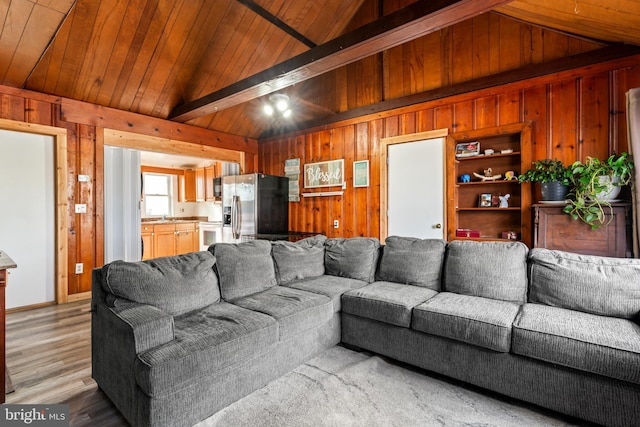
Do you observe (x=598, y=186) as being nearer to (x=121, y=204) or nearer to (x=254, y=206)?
(x=254, y=206)

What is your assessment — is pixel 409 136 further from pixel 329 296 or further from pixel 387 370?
pixel 387 370

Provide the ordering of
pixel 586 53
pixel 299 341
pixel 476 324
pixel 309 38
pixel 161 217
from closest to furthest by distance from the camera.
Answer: pixel 476 324
pixel 299 341
pixel 586 53
pixel 309 38
pixel 161 217

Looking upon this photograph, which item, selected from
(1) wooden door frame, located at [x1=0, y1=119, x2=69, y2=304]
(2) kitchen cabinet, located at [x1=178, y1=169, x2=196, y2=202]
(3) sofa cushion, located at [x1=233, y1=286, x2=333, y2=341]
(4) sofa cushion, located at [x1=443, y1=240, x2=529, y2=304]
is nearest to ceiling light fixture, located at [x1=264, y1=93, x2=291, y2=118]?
(1) wooden door frame, located at [x1=0, y1=119, x2=69, y2=304]

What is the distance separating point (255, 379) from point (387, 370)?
2.99ft

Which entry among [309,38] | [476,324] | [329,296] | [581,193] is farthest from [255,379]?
[309,38]

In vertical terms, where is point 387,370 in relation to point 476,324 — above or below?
below

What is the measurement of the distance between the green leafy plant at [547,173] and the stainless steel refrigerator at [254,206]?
3.53 meters

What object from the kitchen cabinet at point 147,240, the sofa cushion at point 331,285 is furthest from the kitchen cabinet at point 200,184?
the sofa cushion at point 331,285

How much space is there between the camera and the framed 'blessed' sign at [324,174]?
16.3 ft

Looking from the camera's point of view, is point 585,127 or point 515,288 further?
point 585,127

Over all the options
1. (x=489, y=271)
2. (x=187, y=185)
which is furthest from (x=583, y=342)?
(x=187, y=185)

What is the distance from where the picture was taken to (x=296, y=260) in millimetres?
3021

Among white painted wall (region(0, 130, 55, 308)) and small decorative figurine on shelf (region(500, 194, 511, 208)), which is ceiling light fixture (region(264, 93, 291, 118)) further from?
small decorative figurine on shelf (region(500, 194, 511, 208))

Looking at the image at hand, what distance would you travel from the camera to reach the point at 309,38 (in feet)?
15.6
